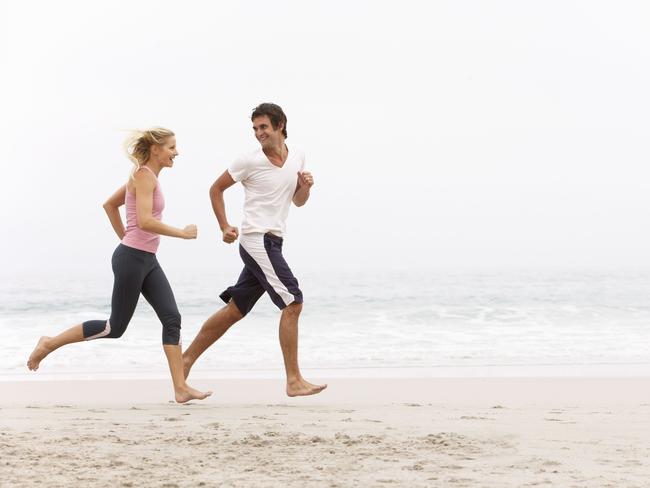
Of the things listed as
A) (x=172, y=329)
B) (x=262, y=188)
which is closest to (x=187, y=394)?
(x=172, y=329)

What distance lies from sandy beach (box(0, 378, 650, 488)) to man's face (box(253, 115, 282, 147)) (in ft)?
5.16

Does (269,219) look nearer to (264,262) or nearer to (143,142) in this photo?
(264,262)

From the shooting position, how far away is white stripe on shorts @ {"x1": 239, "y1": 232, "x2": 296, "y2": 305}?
5.01 meters

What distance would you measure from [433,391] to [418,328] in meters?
Answer: 8.32

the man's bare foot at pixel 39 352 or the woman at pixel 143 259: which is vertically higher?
the woman at pixel 143 259

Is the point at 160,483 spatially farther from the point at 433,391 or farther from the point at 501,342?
the point at 501,342

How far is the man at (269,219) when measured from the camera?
16.5 feet

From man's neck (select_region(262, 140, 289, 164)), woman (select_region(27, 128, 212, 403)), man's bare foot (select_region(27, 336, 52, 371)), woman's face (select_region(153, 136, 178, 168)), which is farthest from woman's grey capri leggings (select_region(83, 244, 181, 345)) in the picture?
man's neck (select_region(262, 140, 289, 164))

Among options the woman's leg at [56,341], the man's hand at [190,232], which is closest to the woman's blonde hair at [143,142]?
the man's hand at [190,232]

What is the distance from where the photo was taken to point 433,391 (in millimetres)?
5945

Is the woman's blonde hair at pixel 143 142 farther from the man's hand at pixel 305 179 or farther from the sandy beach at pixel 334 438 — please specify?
the sandy beach at pixel 334 438

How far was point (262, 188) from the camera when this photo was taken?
→ 5051mm

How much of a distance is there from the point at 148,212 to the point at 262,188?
71cm

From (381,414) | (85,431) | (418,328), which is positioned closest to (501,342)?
(418,328)
